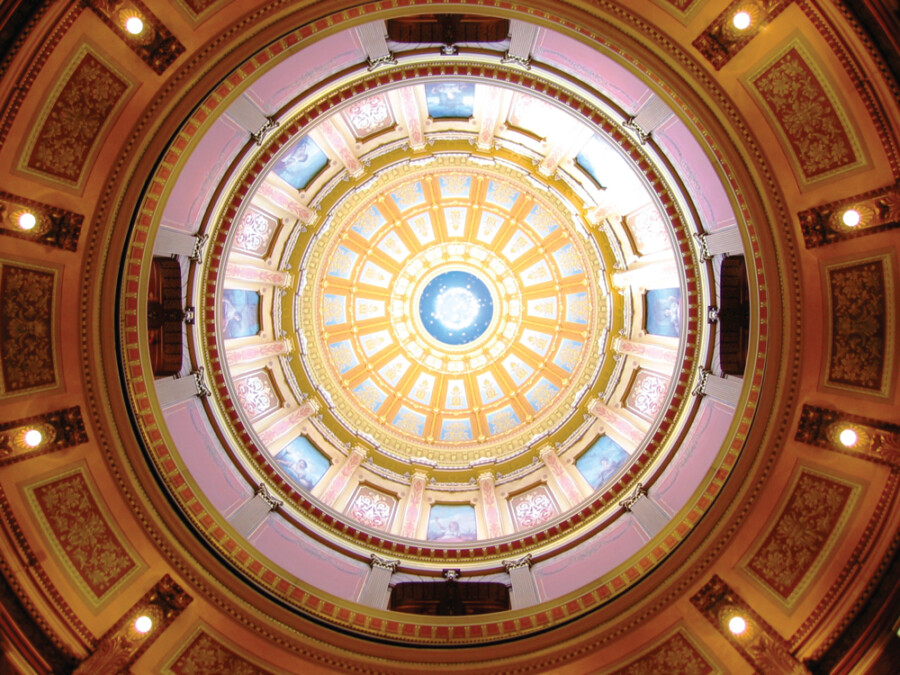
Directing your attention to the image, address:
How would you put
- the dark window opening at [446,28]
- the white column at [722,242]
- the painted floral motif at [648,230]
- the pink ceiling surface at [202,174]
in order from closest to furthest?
the pink ceiling surface at [202,174]
the white column at [722,242]
the dark window opening at [446,28]
the painted floral motif at [648,230]

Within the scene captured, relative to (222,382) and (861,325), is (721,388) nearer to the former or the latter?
(861,325)

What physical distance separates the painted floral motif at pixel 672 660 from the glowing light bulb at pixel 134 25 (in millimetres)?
15669

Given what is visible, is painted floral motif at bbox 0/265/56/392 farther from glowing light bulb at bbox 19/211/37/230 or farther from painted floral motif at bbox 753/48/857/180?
painted floral motif at bbox 753/48/857/180

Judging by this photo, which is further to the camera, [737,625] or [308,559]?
[308,559]

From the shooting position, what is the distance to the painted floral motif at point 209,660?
11.5 m

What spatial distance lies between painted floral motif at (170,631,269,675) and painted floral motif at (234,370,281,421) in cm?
699

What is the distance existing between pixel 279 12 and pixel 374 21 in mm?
2003

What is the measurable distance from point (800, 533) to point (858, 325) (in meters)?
4.38

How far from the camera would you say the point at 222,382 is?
1487cm

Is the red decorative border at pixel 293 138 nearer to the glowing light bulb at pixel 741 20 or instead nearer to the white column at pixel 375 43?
the white column at pixel 375 43

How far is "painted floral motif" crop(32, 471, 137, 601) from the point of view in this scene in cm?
1076

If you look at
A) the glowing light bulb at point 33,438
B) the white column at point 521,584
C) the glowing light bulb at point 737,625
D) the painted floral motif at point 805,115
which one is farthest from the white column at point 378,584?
the painted floral motif at point 805,115

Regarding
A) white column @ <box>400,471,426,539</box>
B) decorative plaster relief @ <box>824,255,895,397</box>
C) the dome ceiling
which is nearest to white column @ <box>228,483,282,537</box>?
the dome ceiling

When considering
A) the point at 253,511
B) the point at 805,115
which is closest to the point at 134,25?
the point at 253,511
